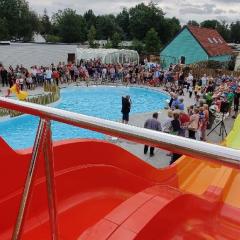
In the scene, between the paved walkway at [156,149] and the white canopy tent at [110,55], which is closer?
the paved walkway at [156,149]

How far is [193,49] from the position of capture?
35969mm

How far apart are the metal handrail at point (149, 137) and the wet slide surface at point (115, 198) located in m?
0.45

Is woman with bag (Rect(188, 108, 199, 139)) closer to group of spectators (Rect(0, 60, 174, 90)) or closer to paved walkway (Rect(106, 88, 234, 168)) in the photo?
paved walkway (Rect(106, 88, 234, 168))

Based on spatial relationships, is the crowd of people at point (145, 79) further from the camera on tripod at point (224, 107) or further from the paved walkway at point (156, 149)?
the paved walkway at point (156, 149)

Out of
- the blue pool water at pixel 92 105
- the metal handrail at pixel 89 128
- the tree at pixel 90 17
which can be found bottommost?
the blue pool water at pixel 92 105

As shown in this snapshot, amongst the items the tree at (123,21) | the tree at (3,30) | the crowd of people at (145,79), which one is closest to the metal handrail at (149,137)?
the crowd of people at (145,79)

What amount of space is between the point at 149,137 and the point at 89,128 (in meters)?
0.26

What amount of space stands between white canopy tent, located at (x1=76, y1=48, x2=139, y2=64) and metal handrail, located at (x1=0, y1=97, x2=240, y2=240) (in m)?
28.8

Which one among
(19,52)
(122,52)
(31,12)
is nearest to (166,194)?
(19,52)

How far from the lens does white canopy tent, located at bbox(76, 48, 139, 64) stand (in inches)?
1195

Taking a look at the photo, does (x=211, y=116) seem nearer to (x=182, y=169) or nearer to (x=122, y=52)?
(x=182, y=169)

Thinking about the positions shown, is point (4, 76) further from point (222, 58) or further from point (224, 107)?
point (222, 58)

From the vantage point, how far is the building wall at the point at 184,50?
35.5 m

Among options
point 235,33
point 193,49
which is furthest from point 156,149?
point 235,33
